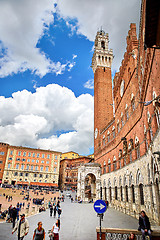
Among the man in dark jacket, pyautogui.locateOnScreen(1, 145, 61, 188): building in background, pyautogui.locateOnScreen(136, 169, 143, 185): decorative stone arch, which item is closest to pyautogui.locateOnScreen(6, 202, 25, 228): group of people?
the man in dark jacket

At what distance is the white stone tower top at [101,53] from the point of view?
152 feet

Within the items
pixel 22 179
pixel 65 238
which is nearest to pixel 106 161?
pixel 65 238

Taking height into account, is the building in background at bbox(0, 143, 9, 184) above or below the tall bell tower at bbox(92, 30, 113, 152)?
below

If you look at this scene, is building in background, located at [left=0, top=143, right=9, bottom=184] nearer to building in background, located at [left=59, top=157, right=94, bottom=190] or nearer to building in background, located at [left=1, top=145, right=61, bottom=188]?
building in background, located at [left=1, top=145, right=61, bottom=188]

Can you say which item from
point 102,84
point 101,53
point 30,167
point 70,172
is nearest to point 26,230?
point 102,84

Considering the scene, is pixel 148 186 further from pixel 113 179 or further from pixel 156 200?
pixel 113 179

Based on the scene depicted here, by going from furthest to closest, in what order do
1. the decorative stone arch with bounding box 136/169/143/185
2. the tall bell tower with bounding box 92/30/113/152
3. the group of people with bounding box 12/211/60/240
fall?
the tall bell tower with bounding box 92/30/113/152
the decorative stone arch with bounding box 136/169/143/185
the group of people with bounding box 12/211/60/240

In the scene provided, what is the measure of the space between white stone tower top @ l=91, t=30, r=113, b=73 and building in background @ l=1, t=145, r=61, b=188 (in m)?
34.1

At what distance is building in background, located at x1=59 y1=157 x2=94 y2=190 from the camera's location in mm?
64375

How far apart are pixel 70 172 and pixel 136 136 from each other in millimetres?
55538

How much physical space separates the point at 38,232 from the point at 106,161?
24.4 meters

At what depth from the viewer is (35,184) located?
182 ft

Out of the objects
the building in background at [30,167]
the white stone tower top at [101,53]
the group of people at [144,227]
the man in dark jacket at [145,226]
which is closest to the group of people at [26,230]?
the group of people at [144,227]

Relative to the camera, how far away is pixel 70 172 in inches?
2635
